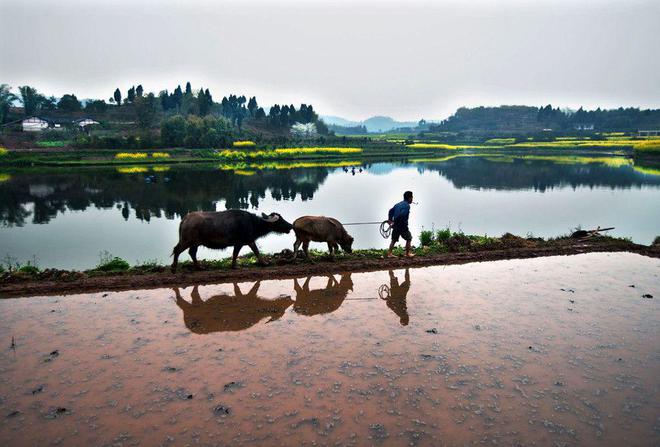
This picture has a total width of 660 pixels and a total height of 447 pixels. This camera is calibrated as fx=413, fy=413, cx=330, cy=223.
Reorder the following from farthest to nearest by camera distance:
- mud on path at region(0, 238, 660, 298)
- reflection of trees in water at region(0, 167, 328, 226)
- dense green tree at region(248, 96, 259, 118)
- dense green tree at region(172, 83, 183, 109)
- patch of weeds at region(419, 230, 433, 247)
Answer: dense green tree at region(248, 96, 259, 118) < dense green tree at region(172, 83, 183, 109) < reflection of trees in water at region(0, 167, 328, 226) < patch of weeds at region(419, 230, 433, 247) < mud on path at region(0, 238, 660, 298)

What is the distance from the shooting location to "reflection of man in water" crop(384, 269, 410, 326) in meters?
7.81

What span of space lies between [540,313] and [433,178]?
1216 inches

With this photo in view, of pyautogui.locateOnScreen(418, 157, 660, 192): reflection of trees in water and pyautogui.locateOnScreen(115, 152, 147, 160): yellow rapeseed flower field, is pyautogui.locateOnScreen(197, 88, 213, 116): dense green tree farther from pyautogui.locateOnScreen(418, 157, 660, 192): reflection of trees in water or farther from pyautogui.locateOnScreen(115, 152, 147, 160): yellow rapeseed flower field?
pyautogui.locateOnScreen(418, 157, 660, 192): reflection of trees in water

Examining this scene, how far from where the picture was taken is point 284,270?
10.1m

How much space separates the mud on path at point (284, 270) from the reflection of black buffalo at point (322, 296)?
660 millimetres

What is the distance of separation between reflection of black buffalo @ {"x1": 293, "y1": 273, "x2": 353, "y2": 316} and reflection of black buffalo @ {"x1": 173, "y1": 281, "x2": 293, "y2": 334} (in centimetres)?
31

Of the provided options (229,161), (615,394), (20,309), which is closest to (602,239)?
(615,394)

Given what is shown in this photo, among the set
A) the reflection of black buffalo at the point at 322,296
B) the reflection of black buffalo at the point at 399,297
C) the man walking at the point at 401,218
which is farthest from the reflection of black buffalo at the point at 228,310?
the man walking at the point at 401,218

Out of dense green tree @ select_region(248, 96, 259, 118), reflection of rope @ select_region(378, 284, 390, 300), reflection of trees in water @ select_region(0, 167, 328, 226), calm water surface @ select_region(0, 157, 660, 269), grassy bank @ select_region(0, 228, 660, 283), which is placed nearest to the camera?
reflection of rope @ select_region(378, 284, 390, 300)

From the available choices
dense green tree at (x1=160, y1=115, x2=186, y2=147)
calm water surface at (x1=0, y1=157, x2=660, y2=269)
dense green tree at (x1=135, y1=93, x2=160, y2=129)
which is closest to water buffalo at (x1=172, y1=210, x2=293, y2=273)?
calm water surface at (x1=0, y1=157, x2=660, y2=269)

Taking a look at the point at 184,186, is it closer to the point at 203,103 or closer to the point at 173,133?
the point at 173,133

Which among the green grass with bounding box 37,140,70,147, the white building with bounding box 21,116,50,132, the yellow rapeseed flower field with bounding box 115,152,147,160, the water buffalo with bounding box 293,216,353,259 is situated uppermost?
the white building with bounding box 21,116,50,132

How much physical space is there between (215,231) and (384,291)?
4.20 metres

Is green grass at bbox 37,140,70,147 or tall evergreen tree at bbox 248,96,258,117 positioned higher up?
tall evergreen tree at bbox 248,96,258,117
